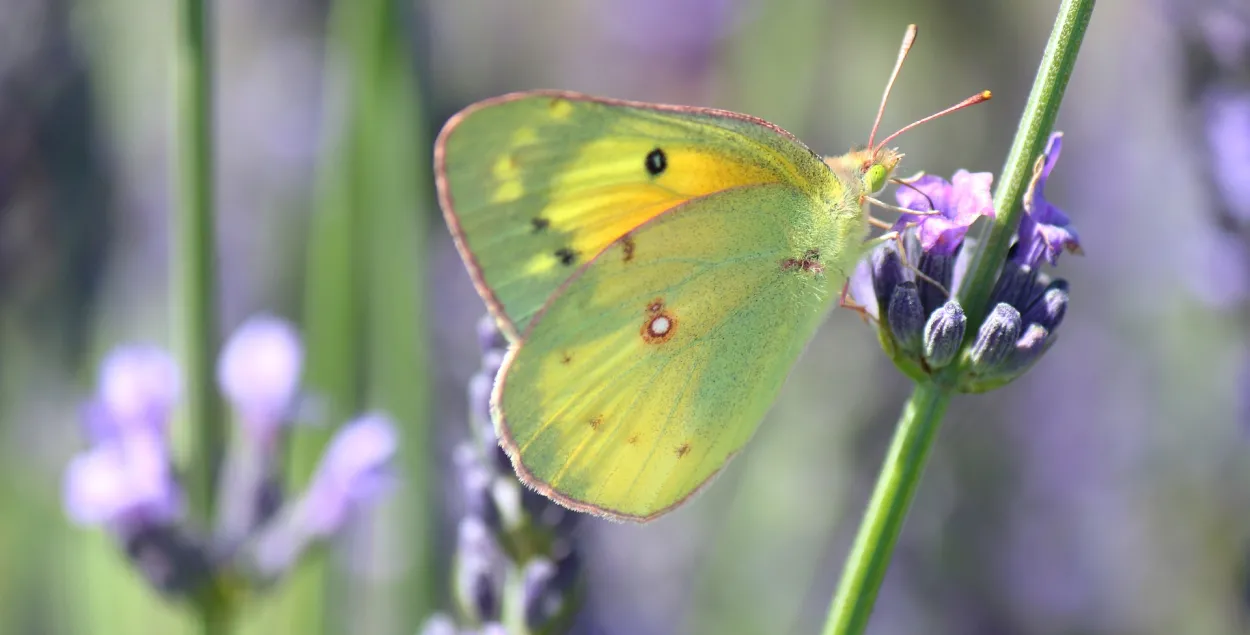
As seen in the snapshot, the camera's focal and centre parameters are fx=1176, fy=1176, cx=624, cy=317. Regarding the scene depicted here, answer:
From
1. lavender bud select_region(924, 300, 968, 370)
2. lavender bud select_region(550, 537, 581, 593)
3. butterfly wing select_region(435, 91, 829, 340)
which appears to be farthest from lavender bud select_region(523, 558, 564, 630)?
lavender bud select_region(924, 300, 968, 370)

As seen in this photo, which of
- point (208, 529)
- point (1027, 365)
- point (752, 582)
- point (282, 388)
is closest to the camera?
point (1027, 365)

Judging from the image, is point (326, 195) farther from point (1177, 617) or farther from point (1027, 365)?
point (1177, 617)

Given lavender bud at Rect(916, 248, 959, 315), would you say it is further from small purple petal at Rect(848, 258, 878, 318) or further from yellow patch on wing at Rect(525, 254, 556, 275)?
yellow patch on wing at Rect(525, 254, 556, 275)

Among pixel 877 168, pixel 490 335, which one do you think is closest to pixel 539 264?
pixel 490 335

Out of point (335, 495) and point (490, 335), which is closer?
point (490, 335)

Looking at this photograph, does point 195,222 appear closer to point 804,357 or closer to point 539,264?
point 539,264

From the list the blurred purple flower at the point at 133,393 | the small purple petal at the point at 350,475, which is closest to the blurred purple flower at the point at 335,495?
the small purple petal at the point at 350,475

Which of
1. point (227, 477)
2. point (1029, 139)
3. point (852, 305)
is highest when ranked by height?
point (1029, 139)

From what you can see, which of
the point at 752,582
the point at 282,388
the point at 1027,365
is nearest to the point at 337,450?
the point at 282,388
